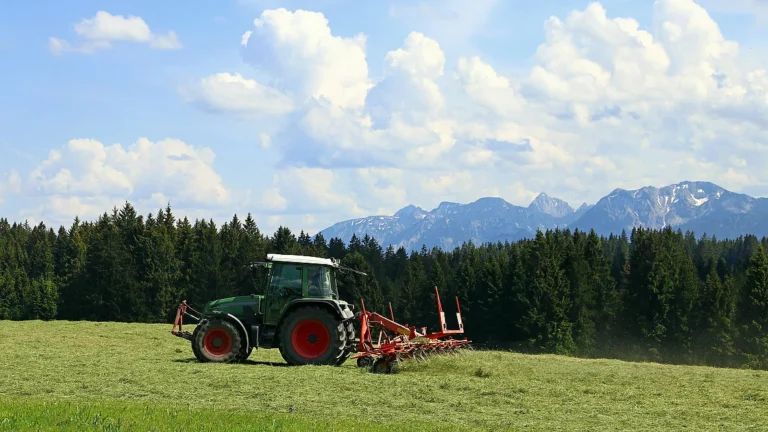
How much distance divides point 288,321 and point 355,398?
5.60 metres

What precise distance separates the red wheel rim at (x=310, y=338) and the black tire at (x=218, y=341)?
140 cm

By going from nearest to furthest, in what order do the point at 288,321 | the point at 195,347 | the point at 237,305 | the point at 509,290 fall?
the point at 288,321
the point at 195,347
the point at 237,305
the point at 509,290

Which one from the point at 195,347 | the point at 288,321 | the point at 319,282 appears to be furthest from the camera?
the point at 319,282

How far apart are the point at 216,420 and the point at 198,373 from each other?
18.9ft

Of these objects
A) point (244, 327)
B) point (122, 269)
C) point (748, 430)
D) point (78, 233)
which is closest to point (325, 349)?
point (244, 327)

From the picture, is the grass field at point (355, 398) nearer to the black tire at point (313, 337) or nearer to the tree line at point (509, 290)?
the black tire at point (313, 337)

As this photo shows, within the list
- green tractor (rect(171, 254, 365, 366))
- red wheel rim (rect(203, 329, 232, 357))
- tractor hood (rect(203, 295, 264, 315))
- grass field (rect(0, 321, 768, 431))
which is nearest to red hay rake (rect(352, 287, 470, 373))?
green tractor (rect(171, 254, 365, 366))

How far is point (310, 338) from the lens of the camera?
1850 cm

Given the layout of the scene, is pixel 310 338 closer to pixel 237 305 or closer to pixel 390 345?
pixel 390 345

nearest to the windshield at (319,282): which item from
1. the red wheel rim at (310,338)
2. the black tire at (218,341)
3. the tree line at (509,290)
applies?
the red wheel rim at (310,338)

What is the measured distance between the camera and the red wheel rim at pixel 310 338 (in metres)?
18.4

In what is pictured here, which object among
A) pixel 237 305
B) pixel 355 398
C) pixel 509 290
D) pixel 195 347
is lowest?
pixel 355 398

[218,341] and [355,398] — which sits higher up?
[218,341]

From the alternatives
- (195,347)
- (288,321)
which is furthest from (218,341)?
(288,321)
